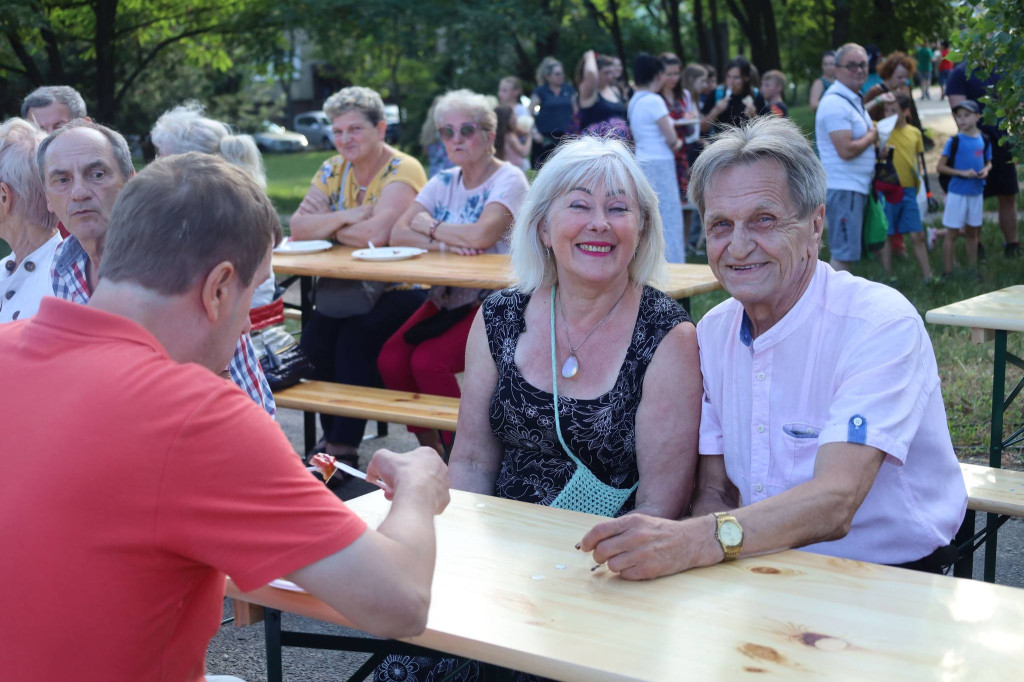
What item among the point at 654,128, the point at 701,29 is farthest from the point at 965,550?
the point at 701,29

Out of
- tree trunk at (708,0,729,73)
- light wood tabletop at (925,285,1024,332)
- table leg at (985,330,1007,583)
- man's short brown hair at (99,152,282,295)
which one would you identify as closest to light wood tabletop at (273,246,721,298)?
light wood tabletop at (925,285,1024,332)

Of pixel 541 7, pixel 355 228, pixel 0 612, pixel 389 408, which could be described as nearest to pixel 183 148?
pixel 355 228

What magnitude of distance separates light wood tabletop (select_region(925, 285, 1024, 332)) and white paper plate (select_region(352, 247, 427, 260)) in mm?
2666

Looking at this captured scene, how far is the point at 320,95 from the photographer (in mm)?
52750

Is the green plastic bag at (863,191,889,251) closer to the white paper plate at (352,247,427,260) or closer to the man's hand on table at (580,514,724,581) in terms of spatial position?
the white paper plate at (352,247,427,260)

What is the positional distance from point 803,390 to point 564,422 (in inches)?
26.2

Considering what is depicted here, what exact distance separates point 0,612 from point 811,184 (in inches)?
75.2

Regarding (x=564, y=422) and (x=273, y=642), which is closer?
(x=273, y=642)

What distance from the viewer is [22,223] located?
3.88 m

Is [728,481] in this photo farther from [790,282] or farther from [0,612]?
[0,612]

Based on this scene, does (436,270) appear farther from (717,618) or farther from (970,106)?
(970,106)

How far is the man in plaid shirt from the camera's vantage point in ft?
11.3

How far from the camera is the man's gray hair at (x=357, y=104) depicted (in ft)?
19.7

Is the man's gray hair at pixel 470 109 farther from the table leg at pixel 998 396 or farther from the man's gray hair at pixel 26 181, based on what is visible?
the table leg at pixel 998 396
